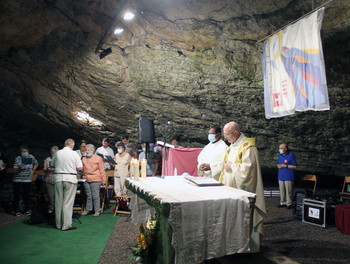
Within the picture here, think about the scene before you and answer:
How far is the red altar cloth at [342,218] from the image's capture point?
16.1 ft

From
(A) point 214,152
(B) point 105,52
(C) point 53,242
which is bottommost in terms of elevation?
(C) point 53,242

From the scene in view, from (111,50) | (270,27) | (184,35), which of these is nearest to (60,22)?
(111,50)

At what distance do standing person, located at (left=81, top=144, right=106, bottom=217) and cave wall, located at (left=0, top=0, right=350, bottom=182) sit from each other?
2.75 m

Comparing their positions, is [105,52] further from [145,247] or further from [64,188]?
[145,247]

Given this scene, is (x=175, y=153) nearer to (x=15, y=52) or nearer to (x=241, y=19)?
(x=241, y=19)

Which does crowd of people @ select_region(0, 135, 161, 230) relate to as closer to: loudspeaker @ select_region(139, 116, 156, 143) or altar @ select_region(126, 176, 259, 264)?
loudspeaker @ select_region(139, 116, 156, 143)

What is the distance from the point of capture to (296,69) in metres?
4.86

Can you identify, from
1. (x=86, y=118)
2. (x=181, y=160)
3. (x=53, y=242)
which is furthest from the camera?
(x=86, y=118)

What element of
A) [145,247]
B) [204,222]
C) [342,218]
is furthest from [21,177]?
[342,218]

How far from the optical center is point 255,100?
8172 mm

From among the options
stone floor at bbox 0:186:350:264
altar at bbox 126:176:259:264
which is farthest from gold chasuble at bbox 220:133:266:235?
stone floor at bbox 0:186:350:264

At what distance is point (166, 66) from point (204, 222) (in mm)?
6324

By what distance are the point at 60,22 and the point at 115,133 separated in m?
4.94

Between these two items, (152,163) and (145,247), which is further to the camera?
(152,163)
